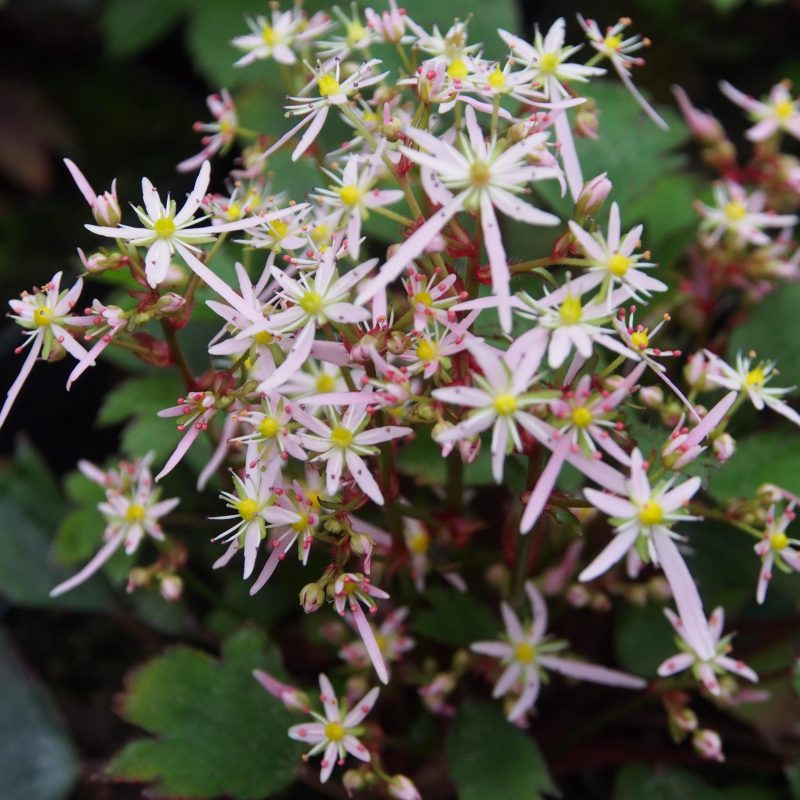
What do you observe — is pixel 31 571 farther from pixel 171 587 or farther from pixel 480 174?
pixel 480 174

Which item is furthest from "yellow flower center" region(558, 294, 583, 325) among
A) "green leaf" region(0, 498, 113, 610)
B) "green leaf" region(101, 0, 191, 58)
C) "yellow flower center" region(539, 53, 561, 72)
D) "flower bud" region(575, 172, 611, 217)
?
"green leaf" region(101, 0, 191, 58)

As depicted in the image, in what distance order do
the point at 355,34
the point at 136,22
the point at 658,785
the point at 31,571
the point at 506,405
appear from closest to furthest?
1. the point at 506,405
2. the point at 355,34
3. the point at 658,785
4. the point at 31,571
5. the point at 136,22

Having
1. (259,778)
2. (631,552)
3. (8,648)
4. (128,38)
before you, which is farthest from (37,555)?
(128,38)

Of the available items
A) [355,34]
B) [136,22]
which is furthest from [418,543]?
[136,22]

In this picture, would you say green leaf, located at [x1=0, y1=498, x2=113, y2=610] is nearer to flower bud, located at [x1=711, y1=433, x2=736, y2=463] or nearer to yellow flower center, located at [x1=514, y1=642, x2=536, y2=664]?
yellow flower center, located at [x1=514, y1=642, x2=536, y2=664]

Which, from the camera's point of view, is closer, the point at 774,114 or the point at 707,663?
the point at 707,663
